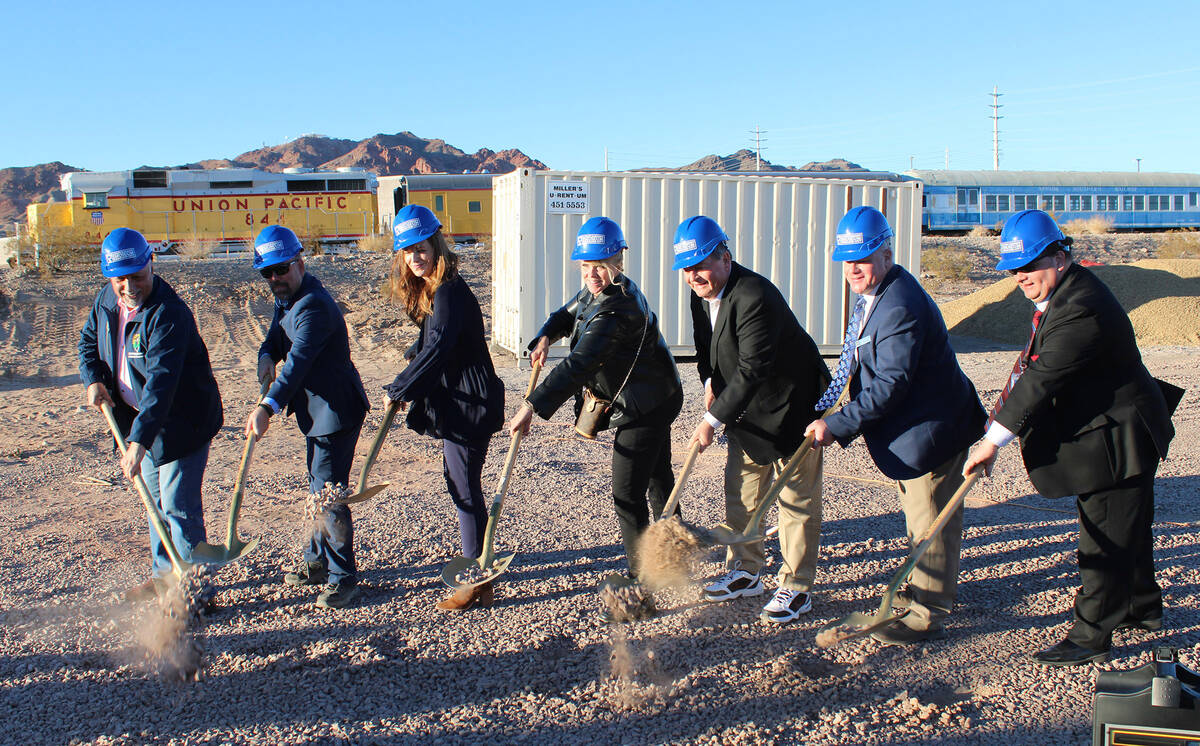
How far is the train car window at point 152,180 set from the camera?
999 inches

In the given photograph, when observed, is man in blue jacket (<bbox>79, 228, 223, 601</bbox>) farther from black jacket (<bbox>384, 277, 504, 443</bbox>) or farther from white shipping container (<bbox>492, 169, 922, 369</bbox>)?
white shipping container (<bbox>492, 169, 922, 369</bbox>)

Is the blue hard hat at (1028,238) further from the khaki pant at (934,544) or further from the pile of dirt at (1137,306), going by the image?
the pile of dirt at (1137,306)

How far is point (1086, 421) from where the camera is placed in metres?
3.44

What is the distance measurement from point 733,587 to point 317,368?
2260 mm

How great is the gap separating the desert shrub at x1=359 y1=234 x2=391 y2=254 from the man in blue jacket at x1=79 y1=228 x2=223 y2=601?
69.9 ft

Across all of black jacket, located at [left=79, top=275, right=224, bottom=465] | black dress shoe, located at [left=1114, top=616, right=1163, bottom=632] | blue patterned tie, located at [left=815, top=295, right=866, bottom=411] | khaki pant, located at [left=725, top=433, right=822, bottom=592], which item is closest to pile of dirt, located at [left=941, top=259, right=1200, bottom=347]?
black dress shoe, located at [left=1114, top=616, right=1163, bottom=632]

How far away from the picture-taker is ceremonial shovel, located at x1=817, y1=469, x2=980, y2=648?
3443mm

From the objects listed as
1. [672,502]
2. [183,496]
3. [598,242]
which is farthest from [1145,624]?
[183,496]

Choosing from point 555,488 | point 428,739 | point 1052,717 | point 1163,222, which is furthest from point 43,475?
point 1163,222

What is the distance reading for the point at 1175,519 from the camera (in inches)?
211

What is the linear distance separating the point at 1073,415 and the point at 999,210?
32648 millimetres

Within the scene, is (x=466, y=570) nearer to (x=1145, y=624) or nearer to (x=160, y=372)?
(x=160, y=372)

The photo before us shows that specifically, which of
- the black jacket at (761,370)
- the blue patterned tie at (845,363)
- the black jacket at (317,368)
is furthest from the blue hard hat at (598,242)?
the black jacket at (317,368)

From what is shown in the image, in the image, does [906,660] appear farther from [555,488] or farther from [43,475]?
[43,475]
